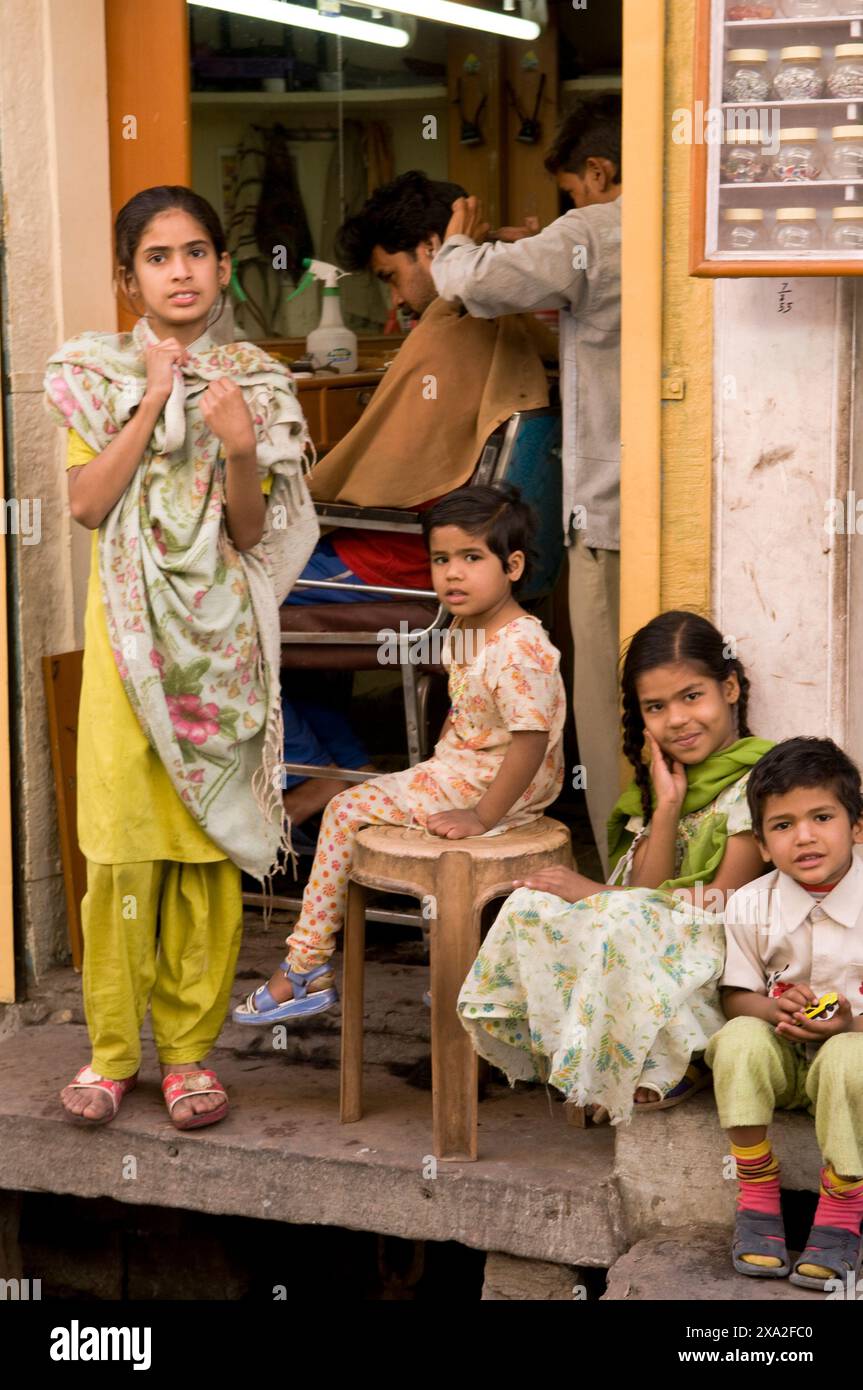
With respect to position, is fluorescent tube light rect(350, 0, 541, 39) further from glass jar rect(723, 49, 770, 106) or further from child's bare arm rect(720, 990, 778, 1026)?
child's bare arm rect(720, 990, 778, 1026)

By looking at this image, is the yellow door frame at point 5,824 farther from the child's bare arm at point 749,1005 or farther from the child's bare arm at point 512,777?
the child's bare arm at point 749,1005

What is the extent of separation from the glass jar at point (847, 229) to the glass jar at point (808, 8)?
1.04 ft

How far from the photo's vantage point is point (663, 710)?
329 centimetres

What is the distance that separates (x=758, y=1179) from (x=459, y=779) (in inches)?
39.5

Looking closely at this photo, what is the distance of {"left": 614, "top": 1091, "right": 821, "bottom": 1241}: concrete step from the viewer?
3.05 meters

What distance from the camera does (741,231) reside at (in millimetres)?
3129

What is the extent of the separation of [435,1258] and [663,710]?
1.49 metres

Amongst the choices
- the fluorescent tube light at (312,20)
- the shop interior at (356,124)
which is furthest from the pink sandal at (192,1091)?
the fluorescent tube light at (312,20)

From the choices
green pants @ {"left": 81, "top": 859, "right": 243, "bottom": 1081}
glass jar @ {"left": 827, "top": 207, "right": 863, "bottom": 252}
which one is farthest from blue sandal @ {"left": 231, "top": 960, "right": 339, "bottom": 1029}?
glass jar @ {"left": 827, "top": 207, "right": 863, "bottom": 252}

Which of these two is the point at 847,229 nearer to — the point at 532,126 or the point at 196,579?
the point at 196,579

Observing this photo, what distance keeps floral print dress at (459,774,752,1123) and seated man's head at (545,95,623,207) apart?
6.11ft

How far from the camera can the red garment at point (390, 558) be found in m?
4.41

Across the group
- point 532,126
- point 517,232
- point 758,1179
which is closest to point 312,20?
point 532,126

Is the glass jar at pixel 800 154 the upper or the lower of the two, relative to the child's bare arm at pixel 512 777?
upper
